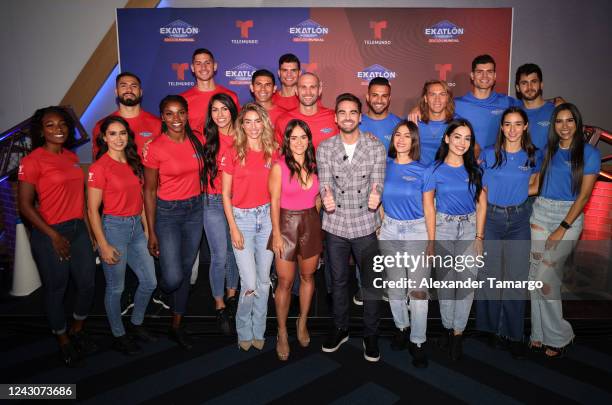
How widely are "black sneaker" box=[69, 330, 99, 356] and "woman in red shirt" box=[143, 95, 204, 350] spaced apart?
802mm

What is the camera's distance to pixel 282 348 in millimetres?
3248

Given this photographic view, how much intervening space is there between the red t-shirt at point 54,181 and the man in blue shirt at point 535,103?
12.9ft

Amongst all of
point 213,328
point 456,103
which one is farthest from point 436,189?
point 213,328

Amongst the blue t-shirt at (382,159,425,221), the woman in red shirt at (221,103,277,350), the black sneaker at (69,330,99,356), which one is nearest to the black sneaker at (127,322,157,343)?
Result: the black sneaker at (69,330,99,356)

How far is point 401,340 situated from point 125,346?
7.48 feet

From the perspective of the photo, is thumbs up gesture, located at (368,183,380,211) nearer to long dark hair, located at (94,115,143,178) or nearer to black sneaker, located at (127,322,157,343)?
long dark hair, located at (94,115,143,178)

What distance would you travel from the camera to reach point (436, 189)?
307cm

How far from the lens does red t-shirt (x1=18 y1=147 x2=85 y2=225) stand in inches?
115

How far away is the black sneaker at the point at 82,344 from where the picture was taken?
3358mm

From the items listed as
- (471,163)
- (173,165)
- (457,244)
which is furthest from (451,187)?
(173,165)

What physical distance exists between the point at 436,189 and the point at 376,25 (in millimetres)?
3213

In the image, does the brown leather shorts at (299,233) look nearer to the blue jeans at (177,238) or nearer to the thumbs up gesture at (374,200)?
the thumbs up gesture at (374,200)

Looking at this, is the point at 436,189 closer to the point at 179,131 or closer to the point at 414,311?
the point at 414,311

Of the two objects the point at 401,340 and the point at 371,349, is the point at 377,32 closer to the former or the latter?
the point at 401,340
